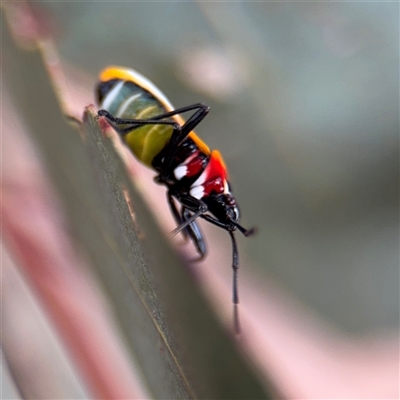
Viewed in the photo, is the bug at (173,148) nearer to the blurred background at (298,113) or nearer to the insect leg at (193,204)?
the insect leg at (193,204)

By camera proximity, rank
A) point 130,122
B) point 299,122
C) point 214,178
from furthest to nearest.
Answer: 1. point 299,122
2. point 214,178
3. point 130,122

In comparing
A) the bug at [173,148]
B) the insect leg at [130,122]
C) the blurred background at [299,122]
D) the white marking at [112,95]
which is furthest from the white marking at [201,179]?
the blurred background at [299,122]

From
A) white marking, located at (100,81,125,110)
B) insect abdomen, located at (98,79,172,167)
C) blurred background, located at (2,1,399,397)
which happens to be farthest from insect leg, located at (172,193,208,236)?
blurred background, located at (2,1,399,397)

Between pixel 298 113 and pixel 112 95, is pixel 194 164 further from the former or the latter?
pixel 298 113

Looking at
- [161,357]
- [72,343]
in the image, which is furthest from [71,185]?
[161,357]

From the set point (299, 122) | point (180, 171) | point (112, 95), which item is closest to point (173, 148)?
point (180, 171)

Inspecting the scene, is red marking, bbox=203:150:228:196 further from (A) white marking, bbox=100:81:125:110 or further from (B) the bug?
(A) white marking, bbox=100:81:125:110
